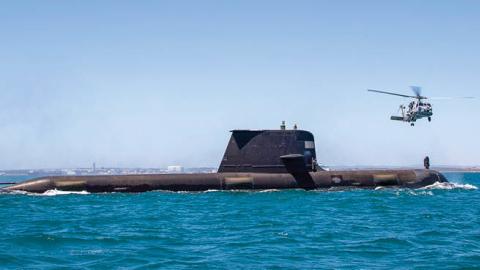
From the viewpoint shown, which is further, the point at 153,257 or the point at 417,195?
the point at 417,195

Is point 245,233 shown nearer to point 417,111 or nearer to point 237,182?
point 237,182

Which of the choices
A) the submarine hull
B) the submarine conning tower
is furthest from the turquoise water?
the submarine conning tower

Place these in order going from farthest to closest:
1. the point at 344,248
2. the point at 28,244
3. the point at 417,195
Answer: the point at 417,195, the point at 28,244, the point at 344,248

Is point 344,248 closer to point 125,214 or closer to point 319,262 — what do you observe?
point 319,262

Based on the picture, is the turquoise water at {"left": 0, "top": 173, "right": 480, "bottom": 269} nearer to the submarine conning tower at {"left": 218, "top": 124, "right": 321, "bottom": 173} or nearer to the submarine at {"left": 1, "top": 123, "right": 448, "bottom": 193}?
the submarine at {"left": 1, "top": 123, "right": 448, "bottom": 193}

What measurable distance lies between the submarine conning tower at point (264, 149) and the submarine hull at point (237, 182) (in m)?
0.83

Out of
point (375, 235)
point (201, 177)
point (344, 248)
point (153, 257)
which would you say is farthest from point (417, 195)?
point (153, 257)

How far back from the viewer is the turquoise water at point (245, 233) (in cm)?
1309

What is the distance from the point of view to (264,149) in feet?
115

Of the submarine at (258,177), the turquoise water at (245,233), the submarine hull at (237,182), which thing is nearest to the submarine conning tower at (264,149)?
the submarine at (258,177)

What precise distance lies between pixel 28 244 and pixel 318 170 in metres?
24.0

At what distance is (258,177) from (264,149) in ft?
6.55

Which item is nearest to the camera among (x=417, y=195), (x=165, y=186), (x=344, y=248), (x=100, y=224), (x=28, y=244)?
(x=344, y=248)

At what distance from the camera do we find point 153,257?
1345cm
